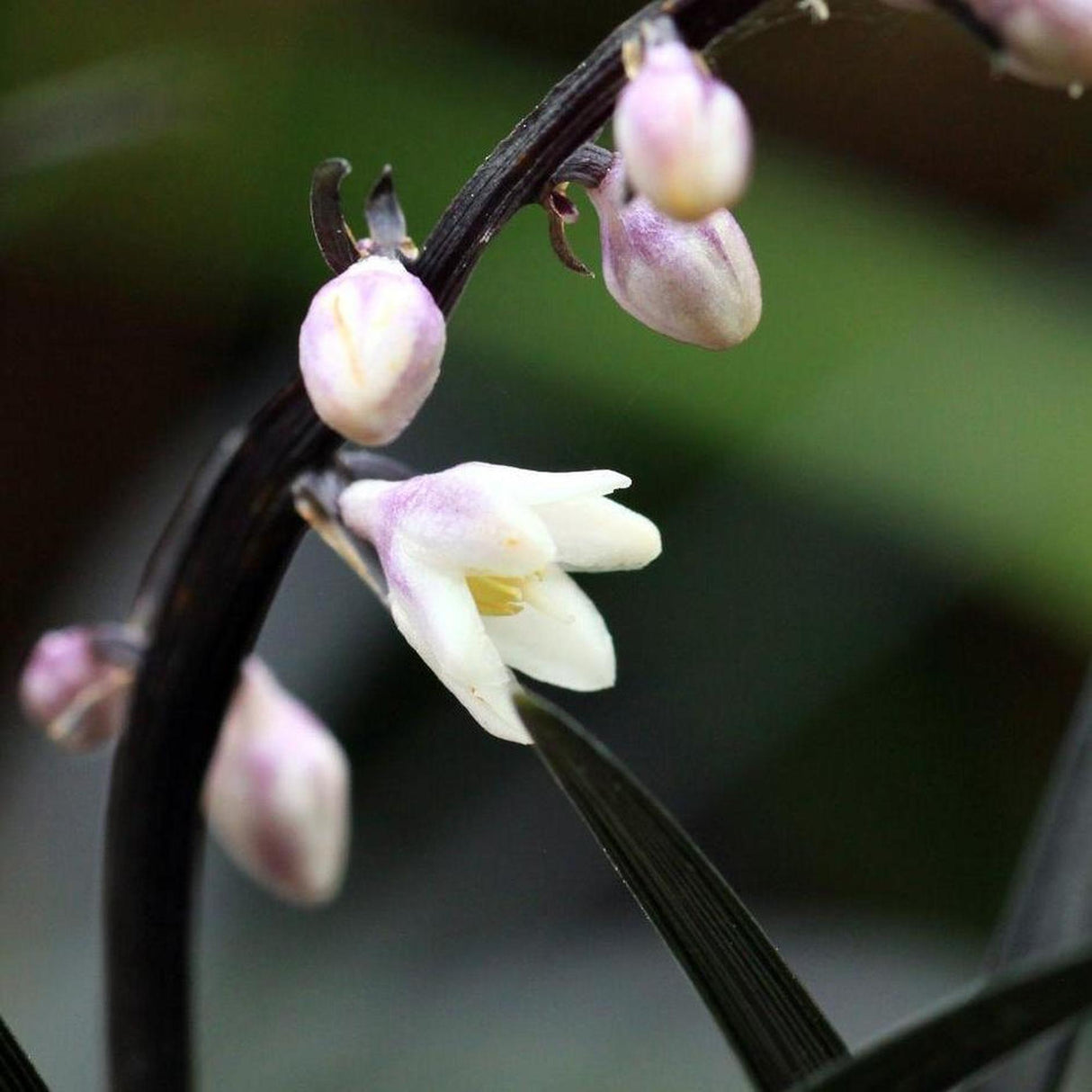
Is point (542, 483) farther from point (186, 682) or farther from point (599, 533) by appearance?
point (186, 682)

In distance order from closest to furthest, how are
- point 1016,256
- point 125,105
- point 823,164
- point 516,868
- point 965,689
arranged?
1. point 125,105
2. point 516,868
3. point 1016,256
4. point 965,689
5. point 823,164

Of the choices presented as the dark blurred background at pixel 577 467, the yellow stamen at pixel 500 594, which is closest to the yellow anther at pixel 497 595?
the yellow stamen at pixel 500 594

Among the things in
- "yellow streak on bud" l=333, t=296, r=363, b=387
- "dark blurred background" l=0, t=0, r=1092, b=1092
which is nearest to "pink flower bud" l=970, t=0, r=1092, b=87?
"yellow streak on bud" l=333, t=296, r=363, b=387

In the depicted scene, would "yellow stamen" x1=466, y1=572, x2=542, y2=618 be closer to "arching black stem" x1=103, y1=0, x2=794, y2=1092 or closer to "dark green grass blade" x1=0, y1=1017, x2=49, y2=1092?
"arching black stem" x1=103, y1=0, x2=794, y2=1092

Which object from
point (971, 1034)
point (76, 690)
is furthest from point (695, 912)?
point (76, 690)

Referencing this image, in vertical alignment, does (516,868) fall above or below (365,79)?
Answer: below

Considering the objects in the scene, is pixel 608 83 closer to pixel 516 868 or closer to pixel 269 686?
pixel 269 686

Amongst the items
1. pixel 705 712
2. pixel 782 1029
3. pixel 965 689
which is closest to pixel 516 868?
pixel 705 712
